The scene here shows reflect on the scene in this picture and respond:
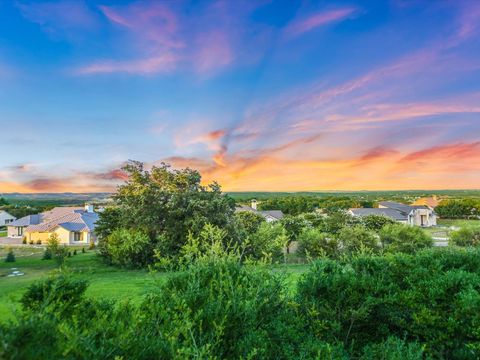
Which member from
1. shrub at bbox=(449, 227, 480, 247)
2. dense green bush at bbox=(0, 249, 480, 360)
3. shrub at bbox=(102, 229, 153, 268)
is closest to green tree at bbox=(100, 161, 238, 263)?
shrub at bbox=(102, 229, 153, 268)

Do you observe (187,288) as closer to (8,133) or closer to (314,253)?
(8,133)

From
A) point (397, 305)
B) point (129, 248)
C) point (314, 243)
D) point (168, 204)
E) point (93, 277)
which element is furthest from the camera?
point (314, 243)

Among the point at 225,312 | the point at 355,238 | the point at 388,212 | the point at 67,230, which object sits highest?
the point at 225,312

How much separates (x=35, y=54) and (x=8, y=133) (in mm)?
6346

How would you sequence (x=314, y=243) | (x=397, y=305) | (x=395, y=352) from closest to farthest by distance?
(x=395, y=352) < (x=397, y=305) < (x=314, y=243)

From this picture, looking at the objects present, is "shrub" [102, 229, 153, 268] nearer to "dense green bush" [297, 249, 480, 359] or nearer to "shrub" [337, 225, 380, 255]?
"shrub" [337, 225, 380, 255]

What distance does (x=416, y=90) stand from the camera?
49.1 feet

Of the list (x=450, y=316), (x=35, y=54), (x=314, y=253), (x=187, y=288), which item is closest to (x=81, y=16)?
(x=35, y=54)

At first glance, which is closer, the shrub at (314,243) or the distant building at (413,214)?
the shrub at (314,243)

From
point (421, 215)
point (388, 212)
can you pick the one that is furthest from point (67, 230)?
point (421, 215)

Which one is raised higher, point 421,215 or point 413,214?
point 413,214

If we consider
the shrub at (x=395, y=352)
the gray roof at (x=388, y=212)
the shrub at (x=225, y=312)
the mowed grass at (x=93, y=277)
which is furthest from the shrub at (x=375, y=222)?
the shrub at (x=225, y=312)

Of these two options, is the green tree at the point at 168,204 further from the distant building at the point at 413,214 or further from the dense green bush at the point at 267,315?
the distant building at the point at 413,214

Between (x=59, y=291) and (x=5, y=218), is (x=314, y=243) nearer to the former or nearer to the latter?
(x=59, y=291)
